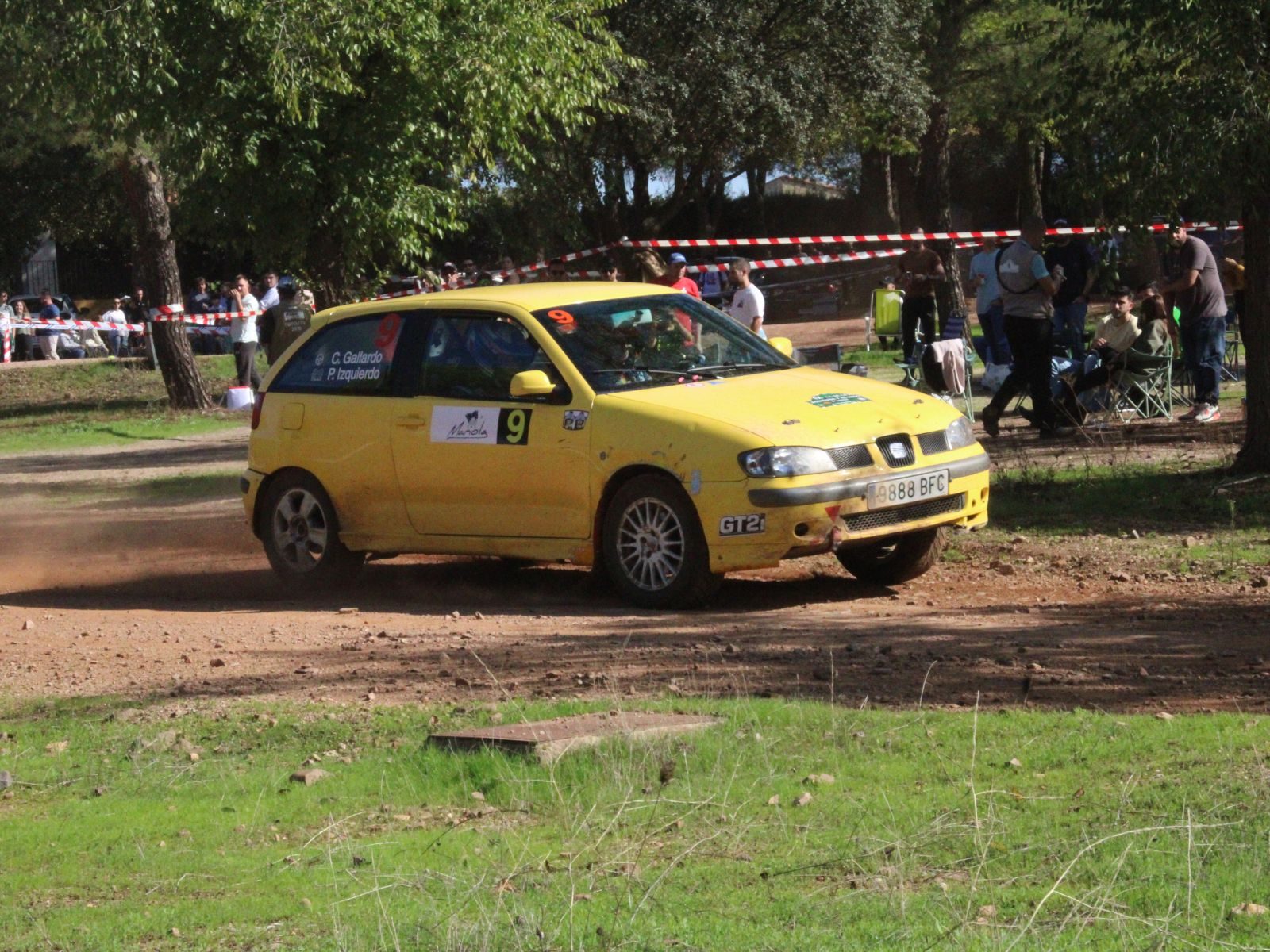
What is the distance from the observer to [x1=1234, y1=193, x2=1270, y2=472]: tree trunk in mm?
11898

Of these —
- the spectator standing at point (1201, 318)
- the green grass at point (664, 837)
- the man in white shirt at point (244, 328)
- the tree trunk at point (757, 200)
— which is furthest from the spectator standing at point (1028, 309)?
the tree trunk at point (757, 200)

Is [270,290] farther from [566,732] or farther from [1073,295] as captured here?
[566,732]

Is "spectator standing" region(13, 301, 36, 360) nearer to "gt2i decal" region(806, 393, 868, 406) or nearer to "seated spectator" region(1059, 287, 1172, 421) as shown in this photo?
"seated spectator" region(1059, 287, 1172, 421)

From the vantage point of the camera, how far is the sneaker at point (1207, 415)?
15719mm

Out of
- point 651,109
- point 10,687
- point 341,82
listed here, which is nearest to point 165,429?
point 651,109

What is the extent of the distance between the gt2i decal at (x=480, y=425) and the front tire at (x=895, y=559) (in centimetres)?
192

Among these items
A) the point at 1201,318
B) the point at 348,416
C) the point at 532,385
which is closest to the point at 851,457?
the point at 532,385

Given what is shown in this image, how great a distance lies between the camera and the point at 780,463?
28.4 ft

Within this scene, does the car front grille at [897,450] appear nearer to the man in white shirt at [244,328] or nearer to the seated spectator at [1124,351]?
the seated spectator at [1124,351]

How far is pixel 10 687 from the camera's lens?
26.5ft

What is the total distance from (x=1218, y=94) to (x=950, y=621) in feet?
15.4

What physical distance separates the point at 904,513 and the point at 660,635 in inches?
63.6

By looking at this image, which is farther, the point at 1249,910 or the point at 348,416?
the point at 348,416

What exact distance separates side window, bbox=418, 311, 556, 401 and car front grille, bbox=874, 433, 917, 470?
1.86 metres
